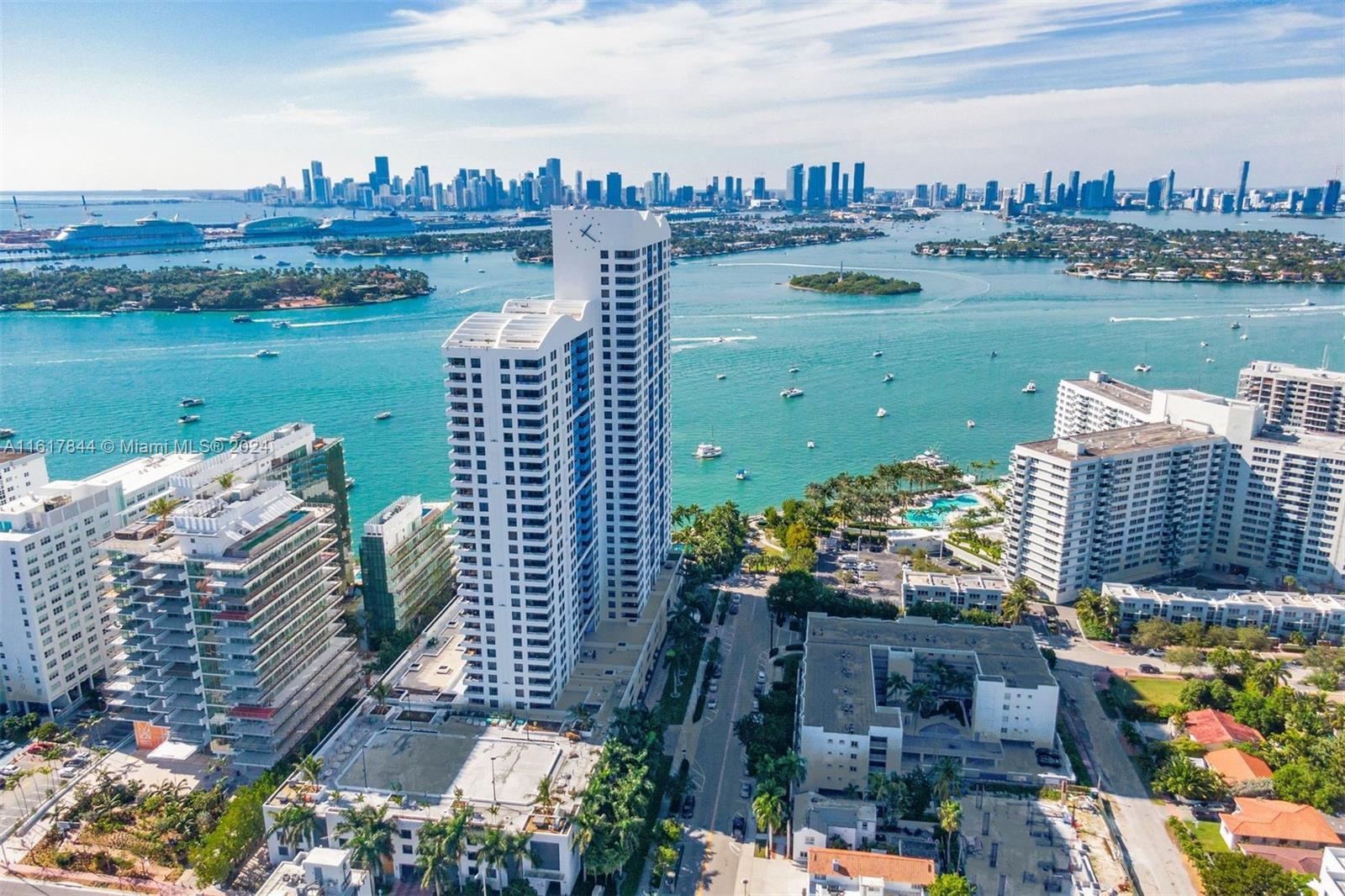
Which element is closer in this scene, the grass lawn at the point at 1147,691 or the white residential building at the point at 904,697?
the white residential building at the point at 904,697

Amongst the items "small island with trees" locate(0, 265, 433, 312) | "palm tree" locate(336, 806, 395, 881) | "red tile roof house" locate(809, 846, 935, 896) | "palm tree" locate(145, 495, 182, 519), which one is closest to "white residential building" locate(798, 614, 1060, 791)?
"red tile roof house" locate(809, 846, 935, 896)

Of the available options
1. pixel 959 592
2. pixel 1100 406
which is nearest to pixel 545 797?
pixel 959 592

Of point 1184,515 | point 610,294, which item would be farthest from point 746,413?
point 610,294

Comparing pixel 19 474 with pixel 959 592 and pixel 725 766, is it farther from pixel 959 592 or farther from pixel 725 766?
pixel 959 592

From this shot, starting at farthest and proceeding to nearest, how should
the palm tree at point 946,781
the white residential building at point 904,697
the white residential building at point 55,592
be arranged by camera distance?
the white residential building at point 55,592 → the white residential building at point 904,697 → the palm tree at point 946,781

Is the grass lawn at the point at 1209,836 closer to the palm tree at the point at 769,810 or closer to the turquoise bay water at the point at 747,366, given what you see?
the palm tree at the point at 769,810

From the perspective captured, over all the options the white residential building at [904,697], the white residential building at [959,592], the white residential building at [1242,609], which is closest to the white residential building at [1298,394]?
the white residential building at [1242,609]

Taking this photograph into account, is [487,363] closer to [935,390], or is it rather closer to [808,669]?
[808,669]
